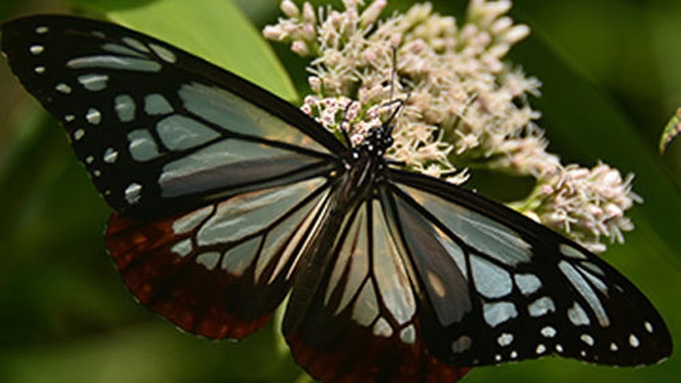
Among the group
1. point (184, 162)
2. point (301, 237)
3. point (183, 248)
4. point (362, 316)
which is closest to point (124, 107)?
point (184, 162)

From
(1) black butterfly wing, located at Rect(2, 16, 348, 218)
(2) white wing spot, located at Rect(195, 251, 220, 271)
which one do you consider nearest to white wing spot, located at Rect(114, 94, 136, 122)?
(1) black butterfly wing, located at Rect(2, 16, 348, 218)

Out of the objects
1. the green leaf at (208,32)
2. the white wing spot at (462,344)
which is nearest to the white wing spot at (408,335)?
the white wing spot at (462,344)

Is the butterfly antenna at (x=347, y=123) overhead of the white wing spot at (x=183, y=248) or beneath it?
beneath

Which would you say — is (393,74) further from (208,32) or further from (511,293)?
(511,293)

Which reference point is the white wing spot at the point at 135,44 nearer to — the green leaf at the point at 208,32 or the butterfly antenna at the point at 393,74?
the green leaf at the point at 208,32

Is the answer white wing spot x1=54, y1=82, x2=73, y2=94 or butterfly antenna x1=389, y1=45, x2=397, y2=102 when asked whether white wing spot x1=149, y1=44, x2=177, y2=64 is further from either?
butterfly antenna x1=389, y1=45, x2=397, y2=102
